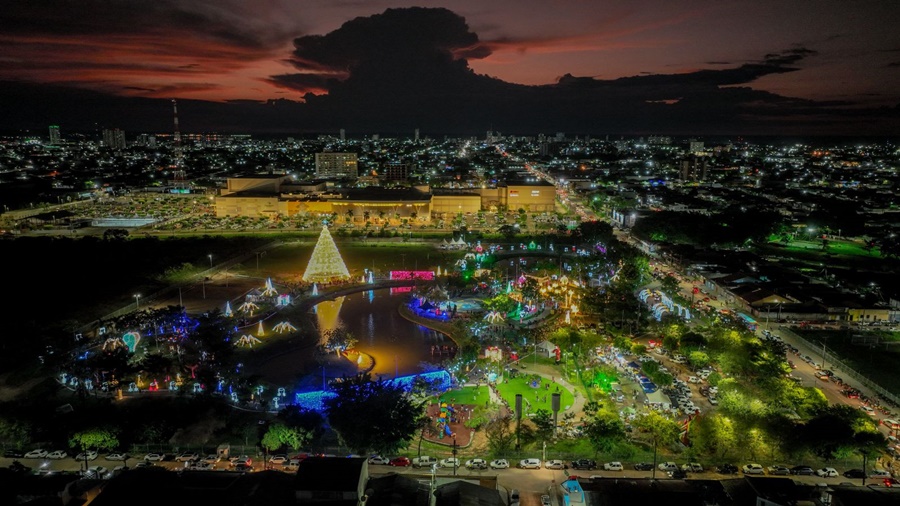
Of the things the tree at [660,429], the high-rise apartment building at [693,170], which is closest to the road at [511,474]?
the tree at [660,429]

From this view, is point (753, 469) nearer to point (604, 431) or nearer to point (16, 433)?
point (604, 431)

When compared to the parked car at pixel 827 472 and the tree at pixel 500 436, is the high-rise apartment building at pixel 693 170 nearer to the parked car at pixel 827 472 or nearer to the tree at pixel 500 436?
the parked car at pixel 827 472

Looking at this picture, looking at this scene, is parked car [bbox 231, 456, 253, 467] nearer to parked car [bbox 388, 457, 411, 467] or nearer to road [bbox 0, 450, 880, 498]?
road [bbox 0, 450, 880, 498]

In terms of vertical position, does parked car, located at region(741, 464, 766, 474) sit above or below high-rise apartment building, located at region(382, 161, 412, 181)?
below

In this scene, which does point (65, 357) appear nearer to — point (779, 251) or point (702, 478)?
point (702, 478)

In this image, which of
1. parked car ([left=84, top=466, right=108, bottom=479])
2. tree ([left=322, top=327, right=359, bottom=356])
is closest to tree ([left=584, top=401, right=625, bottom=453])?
tree ([left=322, top=327, right=359, bottom=356])

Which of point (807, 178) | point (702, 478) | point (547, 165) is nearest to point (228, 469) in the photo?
point (702, 478)
